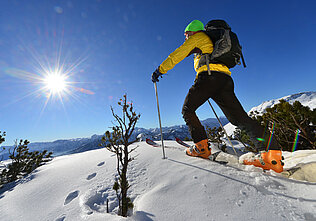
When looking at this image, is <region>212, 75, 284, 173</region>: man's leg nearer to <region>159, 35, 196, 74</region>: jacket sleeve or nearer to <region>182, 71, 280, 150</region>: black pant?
<region>182, 71, 280, 150</region>: black pant

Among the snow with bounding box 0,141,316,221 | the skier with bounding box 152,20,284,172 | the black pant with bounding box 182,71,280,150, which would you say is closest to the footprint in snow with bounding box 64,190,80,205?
the snow with bounding box 0,141,316,221

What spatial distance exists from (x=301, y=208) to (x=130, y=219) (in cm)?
134

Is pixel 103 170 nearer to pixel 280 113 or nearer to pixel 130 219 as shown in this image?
pixel 130 219

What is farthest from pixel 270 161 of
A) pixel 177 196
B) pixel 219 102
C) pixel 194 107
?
pixel 177 196

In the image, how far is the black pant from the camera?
2.12 meters

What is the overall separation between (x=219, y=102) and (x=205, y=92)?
1.18 ft

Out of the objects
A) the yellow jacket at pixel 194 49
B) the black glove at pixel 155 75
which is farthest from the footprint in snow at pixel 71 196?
the yellow jacket at pixel 194 49

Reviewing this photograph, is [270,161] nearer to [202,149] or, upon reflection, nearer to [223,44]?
[202,149]

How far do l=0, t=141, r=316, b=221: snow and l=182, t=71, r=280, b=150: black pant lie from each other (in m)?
0.58

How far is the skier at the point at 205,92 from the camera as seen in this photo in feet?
6.95

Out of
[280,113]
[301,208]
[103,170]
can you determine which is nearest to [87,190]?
[103,170]

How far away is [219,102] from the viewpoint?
2.39 meters

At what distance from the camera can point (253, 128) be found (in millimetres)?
2086

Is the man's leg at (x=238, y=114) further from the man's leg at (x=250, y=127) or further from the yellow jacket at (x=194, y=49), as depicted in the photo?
the yellow jacket at (x=194, y=49)
